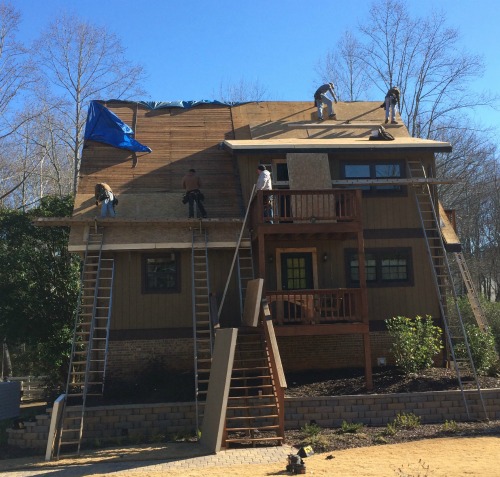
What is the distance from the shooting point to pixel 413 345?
14453 mm

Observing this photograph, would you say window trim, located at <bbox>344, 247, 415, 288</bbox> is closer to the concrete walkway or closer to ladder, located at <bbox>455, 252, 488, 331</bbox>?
ladder, located at <bbox>455, 252, 488, 331</bbox>

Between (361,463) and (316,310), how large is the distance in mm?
5235

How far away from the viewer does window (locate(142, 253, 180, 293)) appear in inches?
631

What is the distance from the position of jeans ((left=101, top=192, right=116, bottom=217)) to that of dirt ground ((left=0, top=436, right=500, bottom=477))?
645cm

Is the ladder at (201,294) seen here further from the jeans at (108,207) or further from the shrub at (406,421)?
the shrub at (406,421)

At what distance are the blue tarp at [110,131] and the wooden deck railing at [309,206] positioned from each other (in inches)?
210

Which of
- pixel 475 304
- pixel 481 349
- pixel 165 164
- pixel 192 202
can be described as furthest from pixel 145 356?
pixel 475 304

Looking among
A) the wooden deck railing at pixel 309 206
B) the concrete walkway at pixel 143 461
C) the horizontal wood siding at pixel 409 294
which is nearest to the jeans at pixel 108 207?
the wooden deck railing at pixel 309 206

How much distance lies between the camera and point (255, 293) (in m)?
13.2

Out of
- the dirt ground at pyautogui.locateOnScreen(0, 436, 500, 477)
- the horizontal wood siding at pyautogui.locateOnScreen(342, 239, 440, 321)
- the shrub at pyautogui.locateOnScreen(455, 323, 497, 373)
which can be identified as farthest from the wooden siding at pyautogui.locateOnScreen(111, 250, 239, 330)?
the shrub at pyautogui.locateOnScreen(455, 323, 497, 373)

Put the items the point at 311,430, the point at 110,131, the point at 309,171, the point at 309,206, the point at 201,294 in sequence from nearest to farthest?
the point at 311,430
the point at 309,206
the point at 201,294
the point at 309,171
the point at 110,131

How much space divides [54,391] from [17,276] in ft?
13.6

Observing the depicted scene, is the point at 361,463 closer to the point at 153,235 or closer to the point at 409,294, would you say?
the point at 409,294

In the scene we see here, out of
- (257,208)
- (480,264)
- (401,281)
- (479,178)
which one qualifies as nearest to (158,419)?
(257,208)
